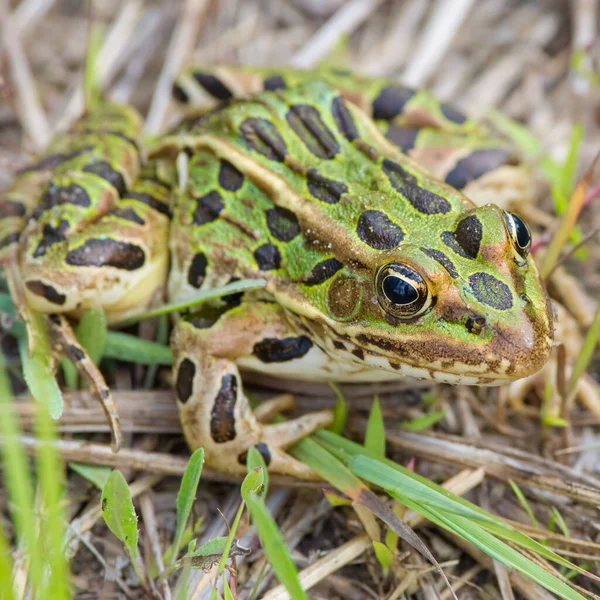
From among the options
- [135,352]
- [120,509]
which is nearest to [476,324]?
[120,509]

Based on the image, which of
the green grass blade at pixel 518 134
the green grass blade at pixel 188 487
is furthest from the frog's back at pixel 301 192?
the green grass blade at pixel 518 134

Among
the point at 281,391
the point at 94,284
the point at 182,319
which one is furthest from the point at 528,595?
the point at 94,284

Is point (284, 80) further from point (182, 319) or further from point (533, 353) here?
point (533, 353)

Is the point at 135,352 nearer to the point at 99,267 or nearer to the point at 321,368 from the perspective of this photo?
the point at 99,267

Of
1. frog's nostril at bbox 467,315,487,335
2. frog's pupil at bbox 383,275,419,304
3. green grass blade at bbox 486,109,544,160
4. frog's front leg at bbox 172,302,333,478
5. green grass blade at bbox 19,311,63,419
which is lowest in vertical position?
green grass blade at bbox 19,311,63,419

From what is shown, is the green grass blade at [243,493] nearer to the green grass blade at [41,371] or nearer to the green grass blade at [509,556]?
the green grass blade at [509,556]

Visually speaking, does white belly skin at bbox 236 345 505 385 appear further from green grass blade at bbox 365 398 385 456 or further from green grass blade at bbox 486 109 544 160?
green grass blade at bbox 486 109 544 160

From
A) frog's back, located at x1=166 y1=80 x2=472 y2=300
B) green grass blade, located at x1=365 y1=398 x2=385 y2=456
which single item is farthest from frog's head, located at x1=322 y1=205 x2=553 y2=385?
green grass blade, located at x1=365 y1=398 x2=385 y2=456
